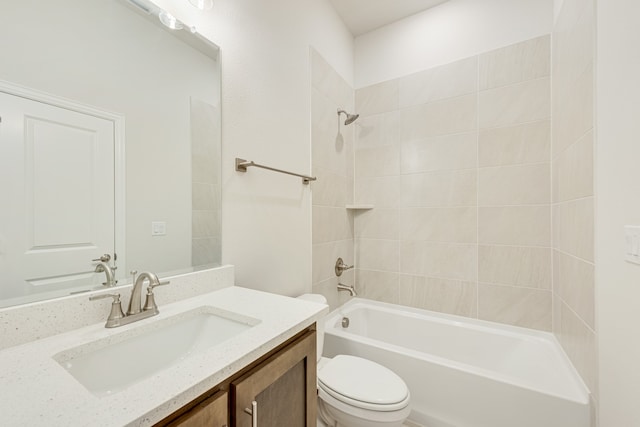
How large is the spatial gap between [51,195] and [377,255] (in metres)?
2.05

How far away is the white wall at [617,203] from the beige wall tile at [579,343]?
0.24 ft

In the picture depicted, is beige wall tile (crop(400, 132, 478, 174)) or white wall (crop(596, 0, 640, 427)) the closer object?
white wall (crop(596, 0, 640, 427))

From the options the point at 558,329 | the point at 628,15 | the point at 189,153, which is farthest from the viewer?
the point at 558,329

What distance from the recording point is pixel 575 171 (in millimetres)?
1273

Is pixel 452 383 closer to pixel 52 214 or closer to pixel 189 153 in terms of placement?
pixel 189 153

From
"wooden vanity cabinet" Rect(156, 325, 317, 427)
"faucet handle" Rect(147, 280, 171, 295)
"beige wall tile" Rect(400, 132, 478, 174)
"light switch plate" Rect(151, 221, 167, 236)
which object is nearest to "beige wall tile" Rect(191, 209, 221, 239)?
"light switch plate" Rect(151, 221, 167, 236)

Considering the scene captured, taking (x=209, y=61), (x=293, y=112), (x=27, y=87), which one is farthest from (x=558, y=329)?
(x=27, y=87)

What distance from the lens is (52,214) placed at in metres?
0.74

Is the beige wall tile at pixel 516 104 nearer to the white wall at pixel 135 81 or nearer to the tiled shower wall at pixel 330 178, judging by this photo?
the tiled shower wall at pixel 330 178

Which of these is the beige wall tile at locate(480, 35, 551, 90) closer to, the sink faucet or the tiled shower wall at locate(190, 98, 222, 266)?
the tiled shower wall at locate(190, 98, 222, 266)

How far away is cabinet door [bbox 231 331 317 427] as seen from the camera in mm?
611

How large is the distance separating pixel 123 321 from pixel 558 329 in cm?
220

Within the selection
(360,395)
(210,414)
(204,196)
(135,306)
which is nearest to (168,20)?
(204,196)

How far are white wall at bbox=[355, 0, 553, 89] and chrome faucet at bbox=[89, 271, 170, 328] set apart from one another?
2.27 metres
